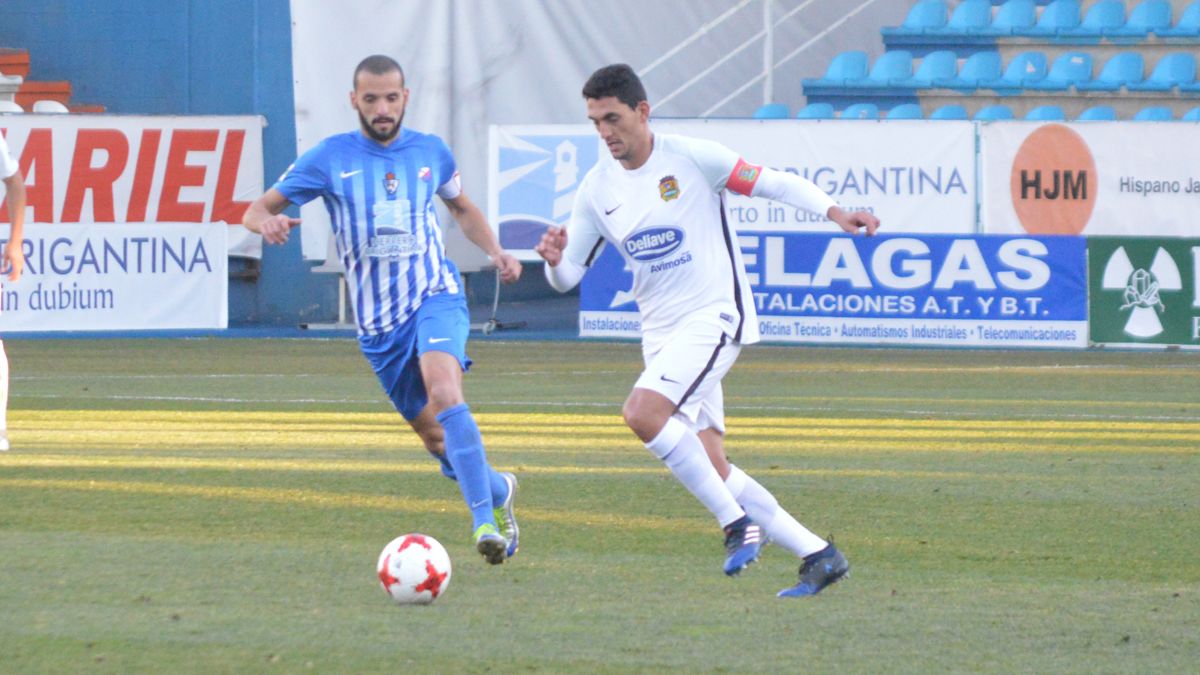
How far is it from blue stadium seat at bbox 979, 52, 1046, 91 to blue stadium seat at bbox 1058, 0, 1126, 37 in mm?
666

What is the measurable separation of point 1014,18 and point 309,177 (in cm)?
1967

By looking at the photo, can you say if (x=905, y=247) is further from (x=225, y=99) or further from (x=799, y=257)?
(x=225, y=99)

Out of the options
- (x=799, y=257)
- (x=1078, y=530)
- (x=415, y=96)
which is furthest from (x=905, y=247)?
(x=1078, y=530)

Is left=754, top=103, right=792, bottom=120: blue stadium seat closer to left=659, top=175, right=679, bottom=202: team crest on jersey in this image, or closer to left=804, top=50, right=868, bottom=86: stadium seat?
left=804, top=50, right=868, bottom=86: stadium seat

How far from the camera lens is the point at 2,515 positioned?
27.1 ft

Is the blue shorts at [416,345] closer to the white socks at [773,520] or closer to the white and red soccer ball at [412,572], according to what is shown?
the white and red soccer ball at [412,572]

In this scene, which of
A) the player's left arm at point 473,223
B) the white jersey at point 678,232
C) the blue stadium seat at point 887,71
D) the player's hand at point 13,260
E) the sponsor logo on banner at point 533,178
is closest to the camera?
the white jersey at point 678,232

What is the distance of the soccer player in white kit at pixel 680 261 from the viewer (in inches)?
263

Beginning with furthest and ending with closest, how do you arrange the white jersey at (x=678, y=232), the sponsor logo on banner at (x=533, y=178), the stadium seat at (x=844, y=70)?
the stadium seat at (x=844, y=70) < the sponsor logo on banner at (x=533, y=178) < the white jersey at (x=678, y=232)

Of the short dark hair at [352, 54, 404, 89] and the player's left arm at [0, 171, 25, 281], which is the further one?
the player's left arm at [0, 171, 25, 281]

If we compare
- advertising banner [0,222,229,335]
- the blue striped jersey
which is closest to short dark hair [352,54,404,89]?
the blue striped jersey

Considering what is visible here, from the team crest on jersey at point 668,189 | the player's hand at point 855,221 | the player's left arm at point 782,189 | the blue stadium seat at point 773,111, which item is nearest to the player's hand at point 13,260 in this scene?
the team crest on jersey at point 668,189

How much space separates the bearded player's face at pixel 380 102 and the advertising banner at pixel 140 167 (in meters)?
16.0

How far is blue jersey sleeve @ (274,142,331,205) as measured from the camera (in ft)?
24.3
